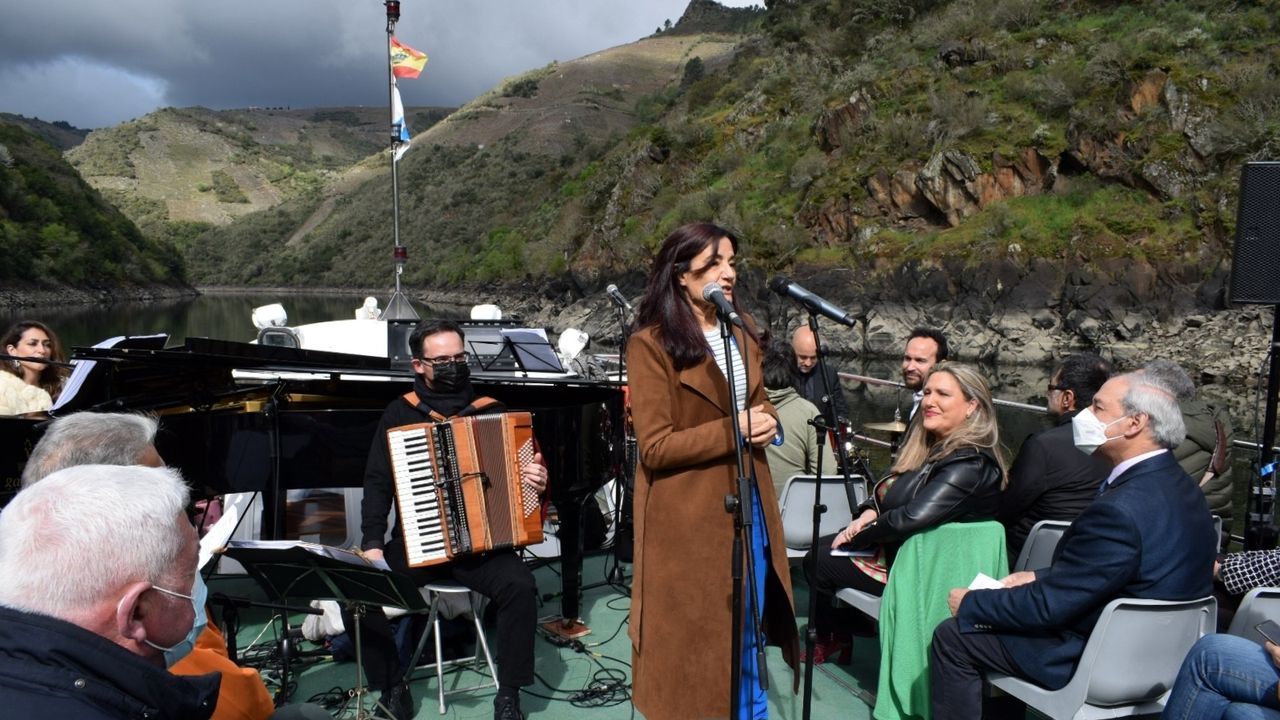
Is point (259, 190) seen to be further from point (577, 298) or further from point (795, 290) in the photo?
point (795, 290)

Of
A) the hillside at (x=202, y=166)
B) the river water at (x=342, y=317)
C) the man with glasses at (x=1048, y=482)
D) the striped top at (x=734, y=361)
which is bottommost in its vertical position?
the river water at (x=342, y=317)

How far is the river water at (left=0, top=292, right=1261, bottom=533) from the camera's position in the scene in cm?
1697

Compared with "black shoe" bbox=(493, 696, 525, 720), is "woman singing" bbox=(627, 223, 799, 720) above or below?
above

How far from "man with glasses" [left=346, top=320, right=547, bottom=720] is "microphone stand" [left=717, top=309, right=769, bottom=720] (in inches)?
51.3

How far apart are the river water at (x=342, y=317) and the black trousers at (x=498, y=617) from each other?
383 centimetres

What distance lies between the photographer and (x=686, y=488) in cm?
280

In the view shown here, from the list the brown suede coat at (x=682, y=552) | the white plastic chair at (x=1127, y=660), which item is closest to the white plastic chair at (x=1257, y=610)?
the white plastic chair at (x=1127, y=660)

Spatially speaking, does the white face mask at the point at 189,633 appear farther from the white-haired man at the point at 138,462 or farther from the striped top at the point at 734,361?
the striped top at the point at 734,361

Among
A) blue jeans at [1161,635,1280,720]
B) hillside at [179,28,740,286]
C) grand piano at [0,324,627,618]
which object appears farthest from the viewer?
hillside at [179,28,740,286]

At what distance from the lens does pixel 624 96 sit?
126062mm

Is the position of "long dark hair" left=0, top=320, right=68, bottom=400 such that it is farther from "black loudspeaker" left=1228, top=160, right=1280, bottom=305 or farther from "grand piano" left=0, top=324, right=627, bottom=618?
"black loudspeaker" left=1228, top=160, right=1280, bottom=305

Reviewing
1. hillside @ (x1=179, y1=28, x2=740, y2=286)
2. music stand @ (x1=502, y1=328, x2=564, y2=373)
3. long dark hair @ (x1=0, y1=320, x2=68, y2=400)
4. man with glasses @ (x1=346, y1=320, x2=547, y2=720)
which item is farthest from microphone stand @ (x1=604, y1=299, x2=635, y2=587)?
hillside @ (x1=179, y1=28, x2=740, y2=286)

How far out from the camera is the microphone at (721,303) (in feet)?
8.78

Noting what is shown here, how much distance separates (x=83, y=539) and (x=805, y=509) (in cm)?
376
